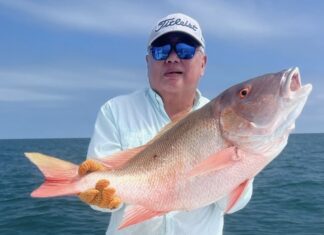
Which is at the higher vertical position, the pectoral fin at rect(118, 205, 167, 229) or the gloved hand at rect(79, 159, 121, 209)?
the gloved hand at rect(79, 159, 121, 209)

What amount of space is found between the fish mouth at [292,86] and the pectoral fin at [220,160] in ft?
1.79

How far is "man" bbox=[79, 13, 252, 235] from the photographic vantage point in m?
4.51

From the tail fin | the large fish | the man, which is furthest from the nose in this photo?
the tail fin

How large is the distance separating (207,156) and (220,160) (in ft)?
0.35

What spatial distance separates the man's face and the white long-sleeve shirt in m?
0.23

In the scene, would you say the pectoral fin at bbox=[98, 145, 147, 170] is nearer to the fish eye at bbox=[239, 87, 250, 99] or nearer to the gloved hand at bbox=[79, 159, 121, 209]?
the gloved hand at bbox=[79, 159, 121, 209]

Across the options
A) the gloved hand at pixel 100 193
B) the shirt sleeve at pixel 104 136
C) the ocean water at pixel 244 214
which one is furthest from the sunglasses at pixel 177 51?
the ocean water at pixel 244 214

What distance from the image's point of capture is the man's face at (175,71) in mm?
4559

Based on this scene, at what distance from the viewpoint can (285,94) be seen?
322cm

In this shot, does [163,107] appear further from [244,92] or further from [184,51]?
[244,92]

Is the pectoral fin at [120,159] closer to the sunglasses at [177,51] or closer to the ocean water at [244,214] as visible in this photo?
the sunglasses at [177,51]

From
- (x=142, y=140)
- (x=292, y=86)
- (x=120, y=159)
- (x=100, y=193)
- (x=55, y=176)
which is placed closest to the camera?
(x=292, y=86)

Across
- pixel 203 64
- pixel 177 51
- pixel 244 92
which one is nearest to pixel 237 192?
pixel 244 92

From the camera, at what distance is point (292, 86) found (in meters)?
3.23
